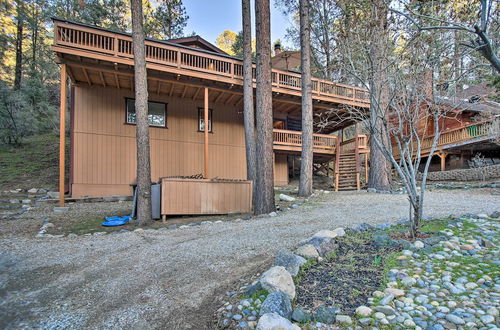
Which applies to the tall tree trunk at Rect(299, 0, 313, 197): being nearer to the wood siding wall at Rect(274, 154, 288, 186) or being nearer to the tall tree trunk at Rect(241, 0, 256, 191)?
the tall tree trunk at Rect(241, 0, 256, 191)

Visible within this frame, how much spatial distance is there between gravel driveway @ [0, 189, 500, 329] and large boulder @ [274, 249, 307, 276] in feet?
0.98

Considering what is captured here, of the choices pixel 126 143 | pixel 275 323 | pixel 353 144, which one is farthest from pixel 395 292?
pixel 353 144

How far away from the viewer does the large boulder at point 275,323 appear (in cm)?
175

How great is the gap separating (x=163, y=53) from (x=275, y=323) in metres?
9.21

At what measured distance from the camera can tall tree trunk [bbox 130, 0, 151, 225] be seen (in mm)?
6496

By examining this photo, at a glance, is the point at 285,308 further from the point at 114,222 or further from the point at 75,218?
the point at 75,218

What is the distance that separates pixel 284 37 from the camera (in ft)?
63.6

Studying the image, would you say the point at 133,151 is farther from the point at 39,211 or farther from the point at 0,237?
the point at 0,237

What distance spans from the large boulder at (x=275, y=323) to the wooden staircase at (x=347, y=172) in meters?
11.8

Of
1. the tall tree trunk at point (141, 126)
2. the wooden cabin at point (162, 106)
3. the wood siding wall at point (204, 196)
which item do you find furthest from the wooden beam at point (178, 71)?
the wood siding wall at point (204, 196)

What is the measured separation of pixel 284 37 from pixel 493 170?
14.4 m

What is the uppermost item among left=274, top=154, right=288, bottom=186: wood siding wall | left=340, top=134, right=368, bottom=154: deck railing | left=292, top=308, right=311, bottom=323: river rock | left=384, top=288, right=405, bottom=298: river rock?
left=340, top=134, right=368, bottom=154: deck railing

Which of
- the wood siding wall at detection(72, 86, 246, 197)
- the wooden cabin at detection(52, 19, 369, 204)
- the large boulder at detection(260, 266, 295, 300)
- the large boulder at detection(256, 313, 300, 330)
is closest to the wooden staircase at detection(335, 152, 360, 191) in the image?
the wooden cabin at detection(52, 19, 369, 204)

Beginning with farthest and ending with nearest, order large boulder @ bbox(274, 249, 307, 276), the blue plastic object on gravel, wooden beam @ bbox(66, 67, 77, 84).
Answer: wooden beam @ bbox(66, 67, 77, 84) → the blue plastic object on gravel → large boulder @ bbox(274, 249, 307, 276)
